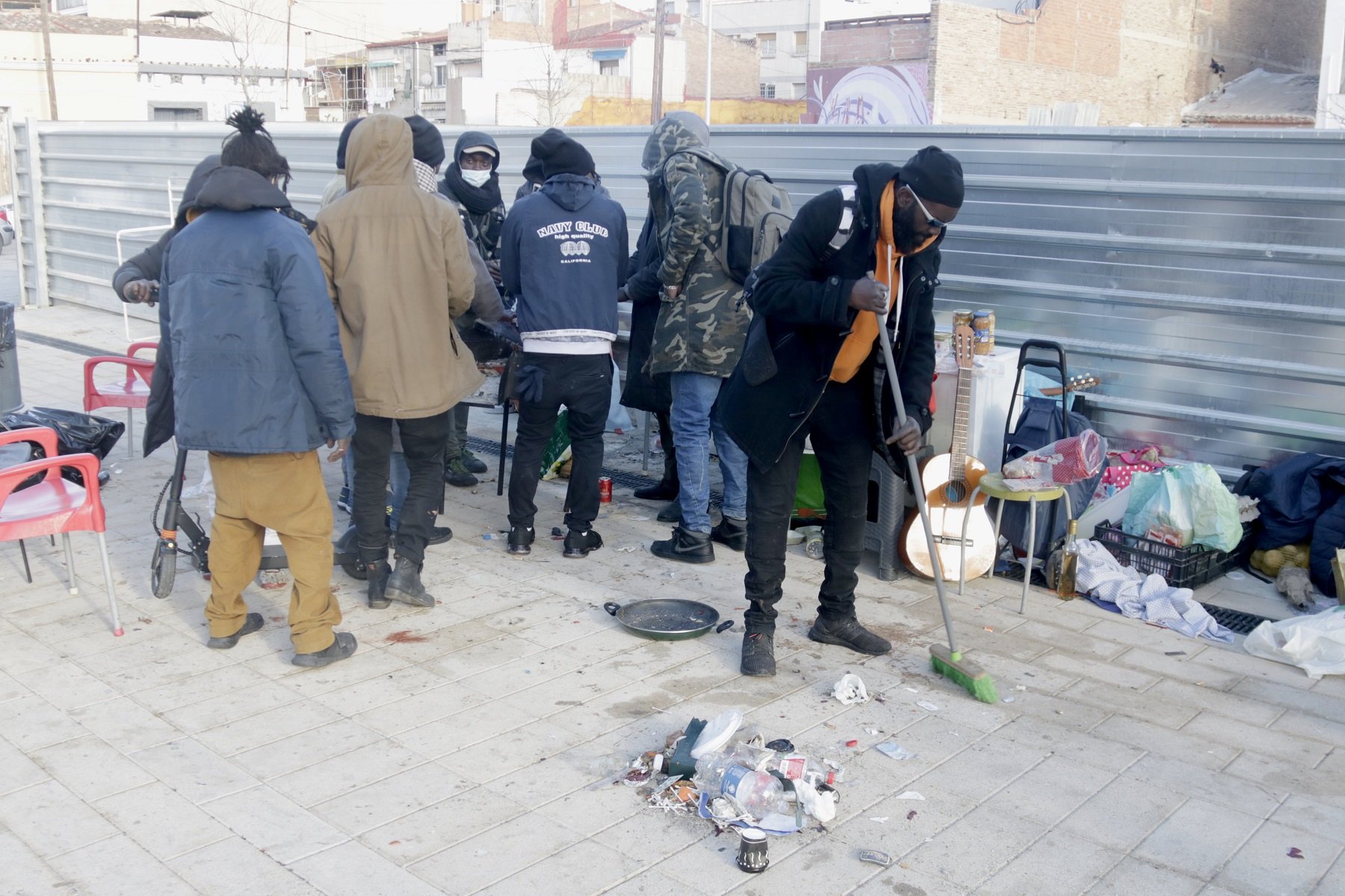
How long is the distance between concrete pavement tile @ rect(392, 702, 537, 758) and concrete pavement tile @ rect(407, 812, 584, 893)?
1.83 ft

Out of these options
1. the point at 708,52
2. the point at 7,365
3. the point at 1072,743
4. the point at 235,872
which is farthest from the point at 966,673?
the point at 708,52

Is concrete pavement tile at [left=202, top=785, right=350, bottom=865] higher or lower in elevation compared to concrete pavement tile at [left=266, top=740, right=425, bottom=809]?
higher

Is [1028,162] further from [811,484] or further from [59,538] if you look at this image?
[59,538]

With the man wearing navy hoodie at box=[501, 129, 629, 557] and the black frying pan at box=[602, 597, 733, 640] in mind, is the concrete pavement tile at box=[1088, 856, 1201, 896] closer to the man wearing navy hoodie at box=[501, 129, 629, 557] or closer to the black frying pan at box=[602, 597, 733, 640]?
the black frying pan at box=[602, 597, 733, 640]

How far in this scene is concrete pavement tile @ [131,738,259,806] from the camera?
11.8 feet

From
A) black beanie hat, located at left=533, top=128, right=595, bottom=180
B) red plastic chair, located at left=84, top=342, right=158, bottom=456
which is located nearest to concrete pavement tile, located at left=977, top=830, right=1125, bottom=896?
black beanie hat, located at left=533, top=128, right=595, bottom=180

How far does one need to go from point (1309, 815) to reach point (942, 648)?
4.58 feet

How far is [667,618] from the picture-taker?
5023 millimetres

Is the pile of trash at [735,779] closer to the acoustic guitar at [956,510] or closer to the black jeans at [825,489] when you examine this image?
the black jeans at [825,489]

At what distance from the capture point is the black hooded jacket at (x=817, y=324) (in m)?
4.11

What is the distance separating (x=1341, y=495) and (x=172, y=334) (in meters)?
5.20

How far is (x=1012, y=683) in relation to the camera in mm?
4566

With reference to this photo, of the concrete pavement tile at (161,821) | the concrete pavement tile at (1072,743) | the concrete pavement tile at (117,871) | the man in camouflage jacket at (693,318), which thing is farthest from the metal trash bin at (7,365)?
the concrete pavement tile at (1072,743)

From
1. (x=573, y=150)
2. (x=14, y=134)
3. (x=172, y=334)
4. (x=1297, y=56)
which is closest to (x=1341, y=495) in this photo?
(x=573, y=150)
